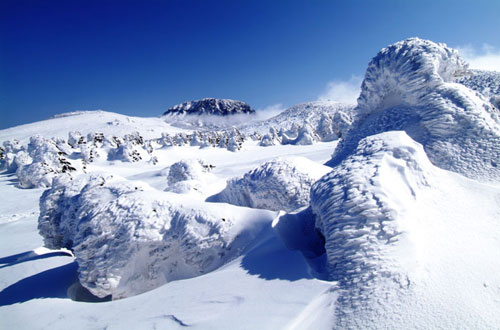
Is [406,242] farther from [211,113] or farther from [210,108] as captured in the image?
[210,108]

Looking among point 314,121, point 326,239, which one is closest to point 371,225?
point 326,239

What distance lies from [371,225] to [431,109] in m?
2.62

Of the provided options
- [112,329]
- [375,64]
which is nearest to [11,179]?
[112,329]

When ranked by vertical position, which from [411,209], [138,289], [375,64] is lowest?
[138,289]

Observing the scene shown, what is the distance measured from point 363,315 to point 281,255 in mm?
868

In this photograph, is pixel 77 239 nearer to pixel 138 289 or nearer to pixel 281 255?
pixel 138 289

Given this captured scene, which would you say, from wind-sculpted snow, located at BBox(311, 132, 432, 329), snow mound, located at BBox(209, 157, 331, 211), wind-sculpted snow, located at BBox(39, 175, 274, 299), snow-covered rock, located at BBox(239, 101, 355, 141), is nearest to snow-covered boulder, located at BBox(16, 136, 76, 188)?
wind-sculpted snow, located at BBox(39, 175, 274, 299)

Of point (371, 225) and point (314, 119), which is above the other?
point (314, 119)

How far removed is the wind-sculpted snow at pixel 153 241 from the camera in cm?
262

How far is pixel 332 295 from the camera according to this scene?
166 cm

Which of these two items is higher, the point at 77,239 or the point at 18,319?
the point at 77,239

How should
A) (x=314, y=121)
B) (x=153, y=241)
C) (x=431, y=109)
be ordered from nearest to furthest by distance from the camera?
(x=153, y=241)
(x=431, y=109)
(x=314, y=121)

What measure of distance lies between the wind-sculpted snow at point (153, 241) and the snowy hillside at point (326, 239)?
0.04ft

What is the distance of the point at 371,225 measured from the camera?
1.76 meters
